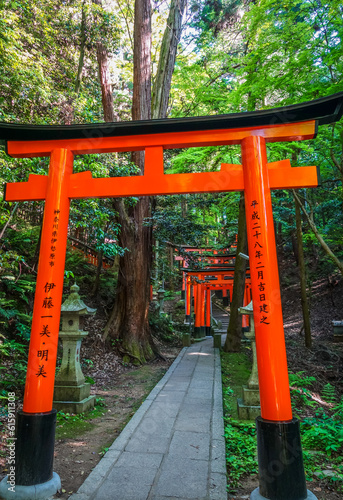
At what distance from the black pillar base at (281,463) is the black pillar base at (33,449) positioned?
Result: 2.02 meters

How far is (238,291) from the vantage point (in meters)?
11.1

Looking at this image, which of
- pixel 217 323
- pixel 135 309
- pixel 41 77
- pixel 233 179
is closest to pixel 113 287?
pixel 135 309

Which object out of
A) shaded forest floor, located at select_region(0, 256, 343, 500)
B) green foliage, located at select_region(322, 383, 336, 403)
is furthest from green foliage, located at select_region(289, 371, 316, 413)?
shaded forest floor, located at select_region(0, 256, 343, 500)

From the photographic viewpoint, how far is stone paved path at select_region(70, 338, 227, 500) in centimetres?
297

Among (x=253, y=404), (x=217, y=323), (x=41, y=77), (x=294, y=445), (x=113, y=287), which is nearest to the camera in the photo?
(x=294, y=445)

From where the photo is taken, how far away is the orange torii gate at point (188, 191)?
2908mm

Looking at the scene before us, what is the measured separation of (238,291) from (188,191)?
814cm

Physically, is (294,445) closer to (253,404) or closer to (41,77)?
(253,404)

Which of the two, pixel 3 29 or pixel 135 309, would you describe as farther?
pixel 135 309

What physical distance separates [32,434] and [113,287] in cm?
850

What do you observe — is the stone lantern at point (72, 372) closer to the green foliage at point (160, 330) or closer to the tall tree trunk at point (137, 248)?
the tall tree trunk at point (137, 248)

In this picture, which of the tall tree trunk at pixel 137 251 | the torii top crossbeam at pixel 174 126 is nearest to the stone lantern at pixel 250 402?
the torii top crossbeam at pixel 174 126

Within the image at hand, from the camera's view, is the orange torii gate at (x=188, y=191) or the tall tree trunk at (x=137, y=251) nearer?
the orange torii gate at (x=188, y=191)

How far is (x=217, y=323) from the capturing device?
830 inches
